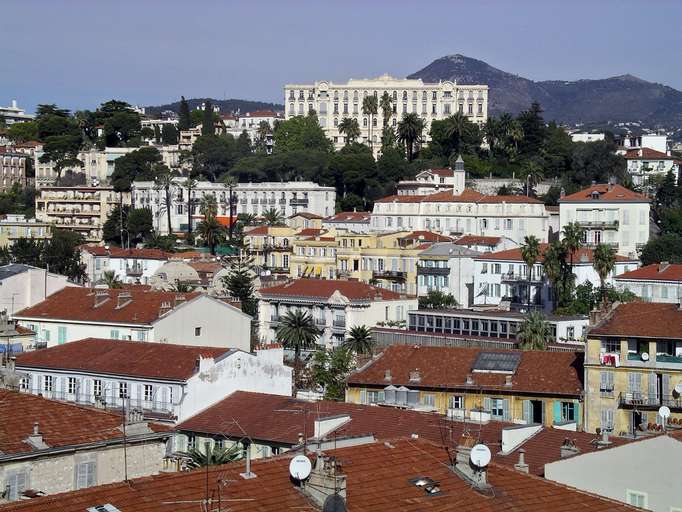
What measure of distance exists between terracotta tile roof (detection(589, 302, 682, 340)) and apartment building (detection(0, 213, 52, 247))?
252 feet

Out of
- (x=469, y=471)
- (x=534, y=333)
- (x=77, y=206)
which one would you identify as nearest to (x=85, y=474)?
(x=469, y=471)

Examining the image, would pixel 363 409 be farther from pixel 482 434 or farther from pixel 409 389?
pixel 409 389

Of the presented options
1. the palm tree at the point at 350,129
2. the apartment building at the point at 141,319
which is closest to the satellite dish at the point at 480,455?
the apartment building at the point at 141,319

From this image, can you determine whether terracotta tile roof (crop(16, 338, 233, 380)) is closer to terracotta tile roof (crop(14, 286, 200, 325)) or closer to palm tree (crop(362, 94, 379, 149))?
terracotta tile roof (crop(14, 286, 200, 325))

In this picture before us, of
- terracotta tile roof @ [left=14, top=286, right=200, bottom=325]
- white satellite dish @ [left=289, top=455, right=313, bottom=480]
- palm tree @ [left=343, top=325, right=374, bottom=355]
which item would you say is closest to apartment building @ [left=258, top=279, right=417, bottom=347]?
palm tree @ [left=343, top=325, right=374, bottom=355]

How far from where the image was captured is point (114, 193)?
450ft

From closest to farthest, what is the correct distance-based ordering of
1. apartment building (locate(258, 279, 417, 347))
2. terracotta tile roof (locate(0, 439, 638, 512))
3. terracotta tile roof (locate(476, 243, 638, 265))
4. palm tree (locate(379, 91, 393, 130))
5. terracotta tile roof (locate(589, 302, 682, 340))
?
terracotta tile roof (locate(0, 439, 638, 512)) → terracotta tile roof (locate(589, 302, 682, 340)) → apartment building (locate(258, 279, 417, 347)) → terracotta tile roof (locate(476, 243, 638, 265)) → palm tree (locate(379, 91, 393, 130))

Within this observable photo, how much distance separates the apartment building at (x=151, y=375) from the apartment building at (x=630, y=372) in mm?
9240

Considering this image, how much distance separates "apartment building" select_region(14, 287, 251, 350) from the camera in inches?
2028

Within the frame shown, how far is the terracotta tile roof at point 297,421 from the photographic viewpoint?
30.9 m

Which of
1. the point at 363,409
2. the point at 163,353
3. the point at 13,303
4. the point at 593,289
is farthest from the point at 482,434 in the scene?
the point at 593,289

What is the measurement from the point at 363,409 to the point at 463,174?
7613 cm

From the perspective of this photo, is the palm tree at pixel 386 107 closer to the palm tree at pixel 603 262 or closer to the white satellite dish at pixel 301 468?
the palm tree at pixel 603 262

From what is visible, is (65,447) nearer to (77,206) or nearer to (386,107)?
(77,206)
